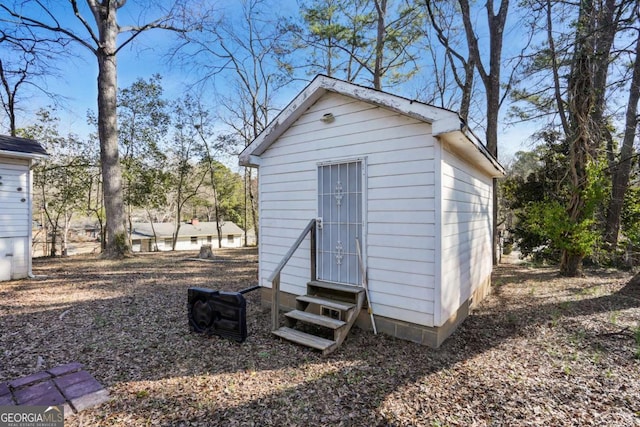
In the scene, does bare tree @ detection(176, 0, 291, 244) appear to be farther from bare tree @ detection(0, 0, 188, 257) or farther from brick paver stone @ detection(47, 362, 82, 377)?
brick paver stone @ detection(47, 362, 82, 377)

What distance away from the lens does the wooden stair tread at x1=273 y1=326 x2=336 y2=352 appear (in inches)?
140

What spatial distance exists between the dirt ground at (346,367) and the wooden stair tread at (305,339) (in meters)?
0.09

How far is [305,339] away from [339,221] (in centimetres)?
169

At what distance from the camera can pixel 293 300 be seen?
4.98 meters

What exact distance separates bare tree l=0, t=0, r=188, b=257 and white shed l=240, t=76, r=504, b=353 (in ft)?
25.9

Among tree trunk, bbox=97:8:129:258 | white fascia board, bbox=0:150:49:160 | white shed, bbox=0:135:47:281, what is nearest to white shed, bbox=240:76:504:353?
white fascia board, bbox=0:150:49:160

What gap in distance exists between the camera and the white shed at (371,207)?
3676mm

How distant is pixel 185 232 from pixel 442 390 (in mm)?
34315

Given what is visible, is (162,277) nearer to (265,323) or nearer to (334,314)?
(265,323)

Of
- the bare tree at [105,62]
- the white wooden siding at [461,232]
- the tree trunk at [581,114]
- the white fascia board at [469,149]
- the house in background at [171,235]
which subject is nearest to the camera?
the white fascia board at [469,149]

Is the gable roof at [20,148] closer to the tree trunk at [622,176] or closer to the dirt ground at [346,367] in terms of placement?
the dirt ground at [346,367]

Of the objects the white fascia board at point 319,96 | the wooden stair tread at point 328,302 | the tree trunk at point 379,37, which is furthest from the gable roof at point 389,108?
the tree trunk at point 379,37

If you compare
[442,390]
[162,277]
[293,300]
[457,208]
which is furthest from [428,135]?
[162,277]

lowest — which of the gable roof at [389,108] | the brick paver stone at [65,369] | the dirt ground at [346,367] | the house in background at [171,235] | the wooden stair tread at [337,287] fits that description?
the house in background at [171,235]
